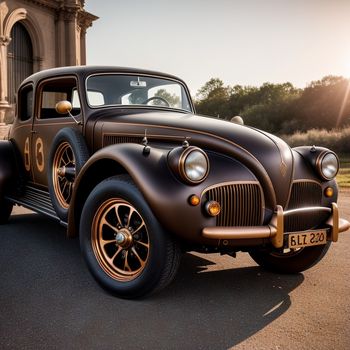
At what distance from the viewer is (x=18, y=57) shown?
24.3 meters

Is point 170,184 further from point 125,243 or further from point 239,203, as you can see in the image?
point 125,243

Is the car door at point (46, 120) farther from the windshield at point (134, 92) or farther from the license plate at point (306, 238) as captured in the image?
the license plate at point (306, 238)

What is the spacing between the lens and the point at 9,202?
575 centimetres

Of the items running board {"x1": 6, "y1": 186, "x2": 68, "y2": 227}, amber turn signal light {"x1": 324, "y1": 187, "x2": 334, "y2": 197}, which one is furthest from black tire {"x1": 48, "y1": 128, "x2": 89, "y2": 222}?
amber turn signal light {"x1": 324, "y1": 187, "x2": 334, "y2": 197}

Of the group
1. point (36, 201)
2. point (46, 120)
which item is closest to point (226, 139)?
point (46, 120)

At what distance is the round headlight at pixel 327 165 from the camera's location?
3596 mm

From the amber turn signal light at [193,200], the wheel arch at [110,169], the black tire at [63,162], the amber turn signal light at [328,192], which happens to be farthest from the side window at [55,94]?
the amber turn signal light at [328,192]

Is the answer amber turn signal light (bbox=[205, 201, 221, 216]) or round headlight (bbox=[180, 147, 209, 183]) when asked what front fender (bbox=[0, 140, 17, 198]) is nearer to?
Result: round headlight (bbox=[180, 147, 209, 183])

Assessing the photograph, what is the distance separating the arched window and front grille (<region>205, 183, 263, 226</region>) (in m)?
22.0

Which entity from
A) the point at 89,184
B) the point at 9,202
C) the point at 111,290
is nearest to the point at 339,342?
the point at 111,290

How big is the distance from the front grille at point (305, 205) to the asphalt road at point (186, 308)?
1.75 feet

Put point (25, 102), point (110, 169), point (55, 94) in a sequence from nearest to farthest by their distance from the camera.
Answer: point (110, 169) < point (55, 94) < point (25, 102)

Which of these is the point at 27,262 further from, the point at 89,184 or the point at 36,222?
the point at 36,222

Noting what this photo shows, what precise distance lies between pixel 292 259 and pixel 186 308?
1.20 meters
